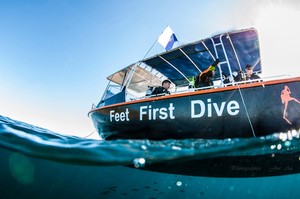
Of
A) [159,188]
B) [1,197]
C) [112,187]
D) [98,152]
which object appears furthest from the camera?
[159,188]

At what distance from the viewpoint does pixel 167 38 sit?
582cm

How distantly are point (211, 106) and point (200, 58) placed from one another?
263cm

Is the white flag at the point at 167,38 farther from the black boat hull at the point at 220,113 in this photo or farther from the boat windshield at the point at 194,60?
the black boat hull at the point at 220,113

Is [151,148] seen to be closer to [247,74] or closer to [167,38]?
[247,74]

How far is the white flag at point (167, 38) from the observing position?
18.8ft

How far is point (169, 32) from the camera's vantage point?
230 inches

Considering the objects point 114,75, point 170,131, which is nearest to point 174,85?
point 114,75

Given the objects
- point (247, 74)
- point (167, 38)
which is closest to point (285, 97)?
point (247, 74)

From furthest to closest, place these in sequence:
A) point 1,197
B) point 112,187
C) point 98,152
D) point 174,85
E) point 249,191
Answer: point 249,191 → point 112,187 → point 1,197 → point 174,85 → point 98,152

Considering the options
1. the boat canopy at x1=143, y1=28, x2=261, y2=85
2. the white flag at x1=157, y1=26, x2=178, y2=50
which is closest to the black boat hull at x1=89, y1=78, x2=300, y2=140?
the boat canopy at x1=143, y1=28, x2=261, y2=85

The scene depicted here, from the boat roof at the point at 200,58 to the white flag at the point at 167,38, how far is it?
290mm

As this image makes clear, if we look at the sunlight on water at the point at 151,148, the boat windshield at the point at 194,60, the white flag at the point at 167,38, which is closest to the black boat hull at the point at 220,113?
the sunlight on water at the point at 151,148

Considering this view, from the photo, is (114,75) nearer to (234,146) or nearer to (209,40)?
(209,40)

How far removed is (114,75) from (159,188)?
1318 cm
